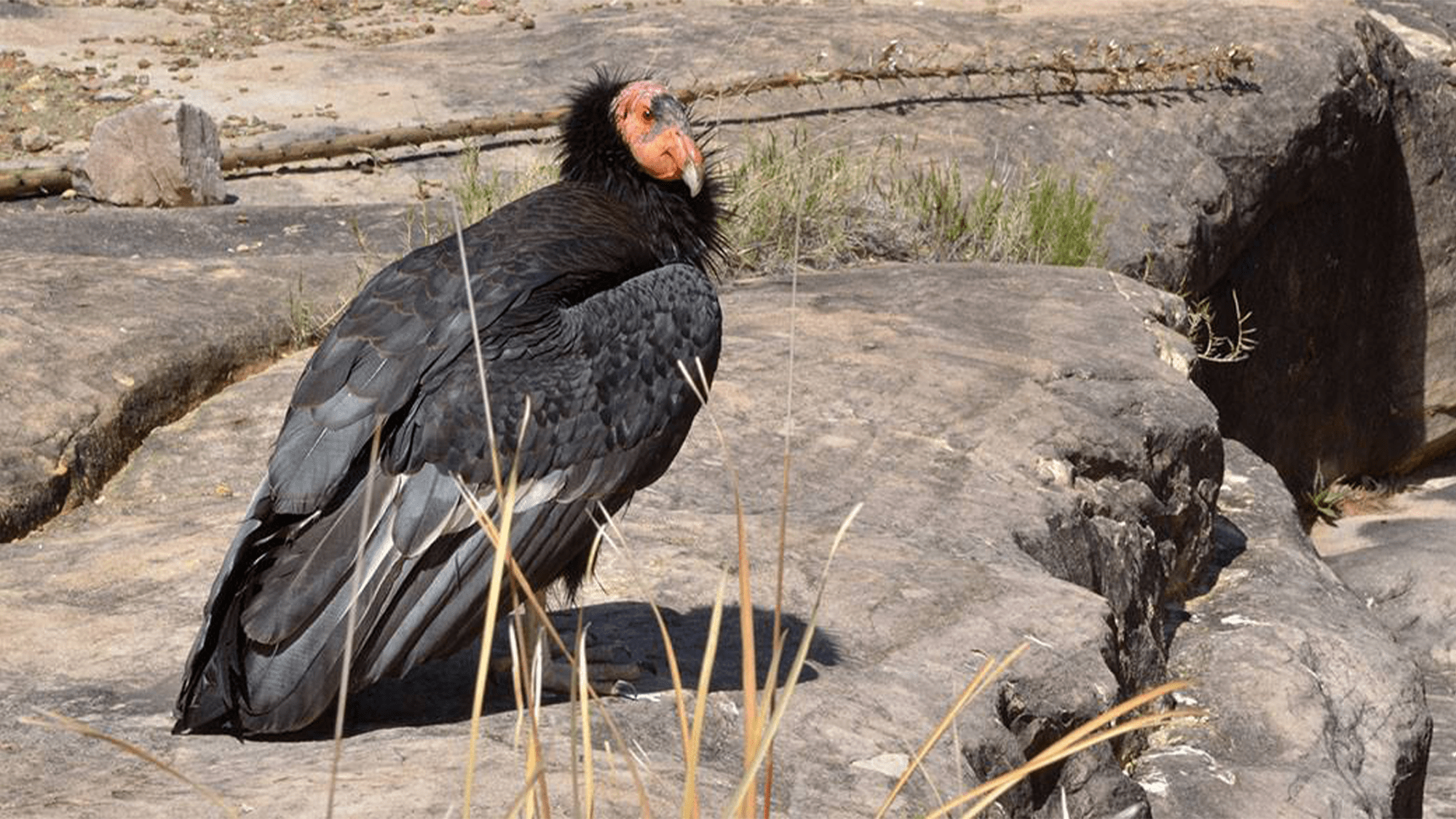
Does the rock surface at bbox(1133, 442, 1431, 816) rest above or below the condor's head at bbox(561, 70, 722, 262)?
below

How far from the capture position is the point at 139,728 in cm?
345

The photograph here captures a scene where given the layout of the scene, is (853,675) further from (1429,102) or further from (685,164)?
(1429,102)

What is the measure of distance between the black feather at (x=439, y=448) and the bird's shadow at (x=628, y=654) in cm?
21

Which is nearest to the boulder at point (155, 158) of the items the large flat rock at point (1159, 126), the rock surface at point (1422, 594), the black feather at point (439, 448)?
the large flat rock at point (1159, 126)

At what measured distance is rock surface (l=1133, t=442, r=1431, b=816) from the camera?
4.72 metres

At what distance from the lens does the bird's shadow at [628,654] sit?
360cm

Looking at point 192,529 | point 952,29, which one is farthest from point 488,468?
point 952,29

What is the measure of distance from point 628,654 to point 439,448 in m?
0.68

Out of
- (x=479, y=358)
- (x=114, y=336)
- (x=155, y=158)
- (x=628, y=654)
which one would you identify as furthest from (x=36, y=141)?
(x=479, y=358)

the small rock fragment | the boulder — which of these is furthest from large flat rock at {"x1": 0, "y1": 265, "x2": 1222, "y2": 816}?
the small rock fragment

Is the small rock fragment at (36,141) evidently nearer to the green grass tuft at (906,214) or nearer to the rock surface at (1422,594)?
the green grass tuft at (906,214)

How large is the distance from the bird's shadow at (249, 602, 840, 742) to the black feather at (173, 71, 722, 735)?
206 millimetres

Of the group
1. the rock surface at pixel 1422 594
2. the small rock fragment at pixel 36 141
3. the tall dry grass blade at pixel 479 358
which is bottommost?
the rock surface at pixel 1422 594

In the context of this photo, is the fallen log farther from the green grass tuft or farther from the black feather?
the black feather
